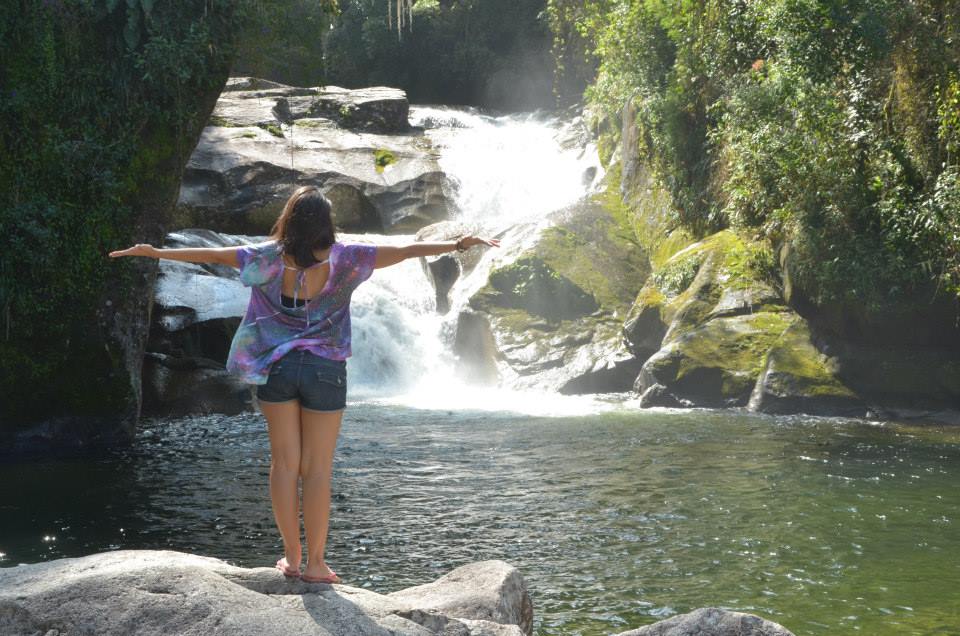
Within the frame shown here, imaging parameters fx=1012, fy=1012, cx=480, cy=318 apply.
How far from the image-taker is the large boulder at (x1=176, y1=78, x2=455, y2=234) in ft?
72.3

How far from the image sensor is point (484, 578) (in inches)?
182

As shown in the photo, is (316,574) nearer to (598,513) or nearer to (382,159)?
(598,513)

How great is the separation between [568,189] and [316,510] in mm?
20698

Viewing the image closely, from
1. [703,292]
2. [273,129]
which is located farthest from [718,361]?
[273,129]

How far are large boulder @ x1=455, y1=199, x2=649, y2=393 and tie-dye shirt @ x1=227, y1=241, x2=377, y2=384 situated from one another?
12.1 meters

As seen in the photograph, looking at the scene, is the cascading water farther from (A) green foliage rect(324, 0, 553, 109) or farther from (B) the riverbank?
(B) the riverbank

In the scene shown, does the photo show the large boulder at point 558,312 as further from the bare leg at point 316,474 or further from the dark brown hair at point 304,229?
the dark brown hair at point 304,229

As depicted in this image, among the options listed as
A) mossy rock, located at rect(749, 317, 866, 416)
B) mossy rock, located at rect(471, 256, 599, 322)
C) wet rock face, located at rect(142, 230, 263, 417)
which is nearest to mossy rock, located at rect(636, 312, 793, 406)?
mossy rock, located at rect(749, 317, 866, 416)

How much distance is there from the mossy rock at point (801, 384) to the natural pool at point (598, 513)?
0.81 metres

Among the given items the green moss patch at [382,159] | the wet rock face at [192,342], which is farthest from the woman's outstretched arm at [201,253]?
the green moss patch at [382,159]

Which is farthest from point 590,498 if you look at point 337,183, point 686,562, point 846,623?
point 337,183

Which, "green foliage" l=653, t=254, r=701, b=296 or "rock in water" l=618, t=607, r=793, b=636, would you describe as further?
"green foliage" l=653, t=254, r=701, b=296

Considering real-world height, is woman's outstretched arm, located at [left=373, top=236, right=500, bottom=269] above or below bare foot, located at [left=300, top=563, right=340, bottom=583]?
above

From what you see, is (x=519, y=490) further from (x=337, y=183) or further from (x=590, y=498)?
(x=337, y=183)
